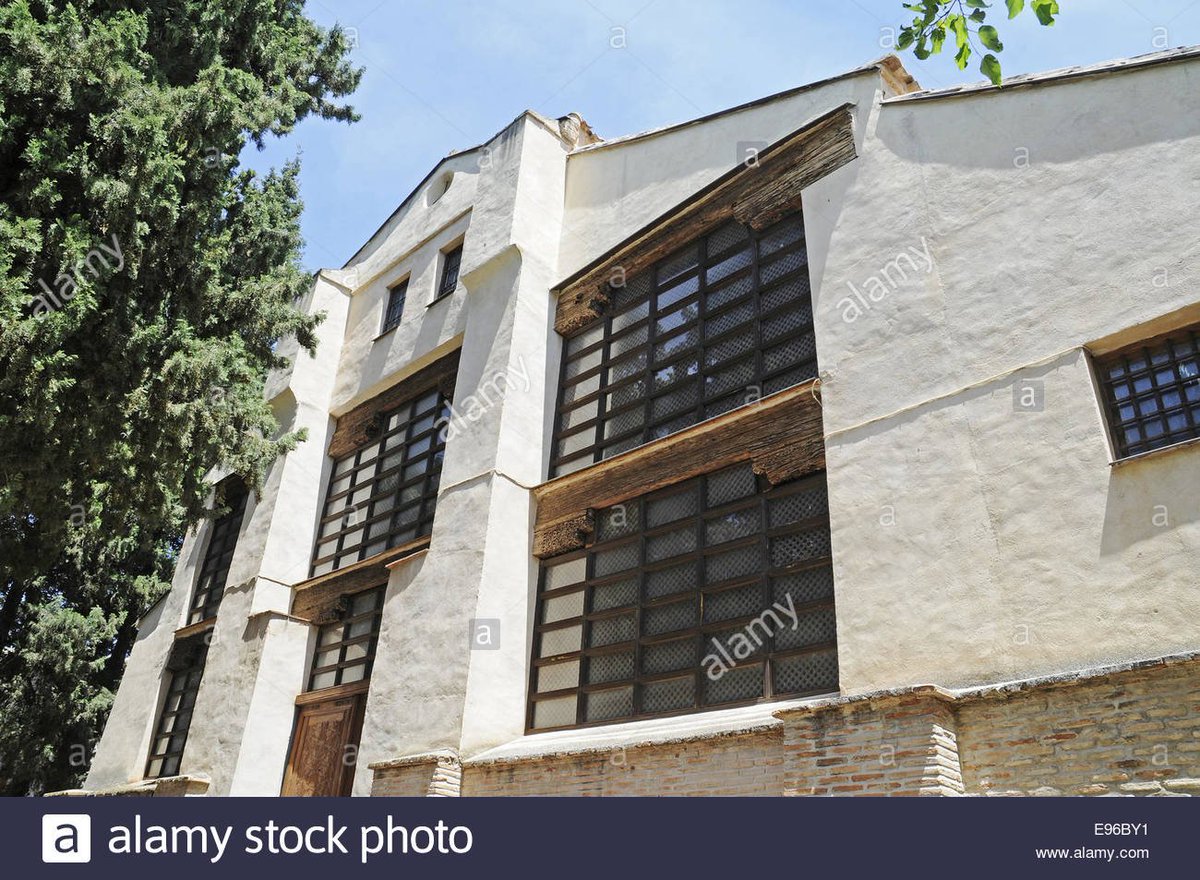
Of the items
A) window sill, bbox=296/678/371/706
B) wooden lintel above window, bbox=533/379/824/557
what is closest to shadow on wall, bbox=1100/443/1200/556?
wooden lintel above window, bbox=533/379/824/557

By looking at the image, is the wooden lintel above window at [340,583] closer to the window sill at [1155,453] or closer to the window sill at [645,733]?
the window sill at [645,733]

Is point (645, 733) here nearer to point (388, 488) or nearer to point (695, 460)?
point (695, 460)

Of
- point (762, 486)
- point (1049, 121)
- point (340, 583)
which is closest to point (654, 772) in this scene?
point (762, 486)

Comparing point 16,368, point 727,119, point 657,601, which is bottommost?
point 657,601

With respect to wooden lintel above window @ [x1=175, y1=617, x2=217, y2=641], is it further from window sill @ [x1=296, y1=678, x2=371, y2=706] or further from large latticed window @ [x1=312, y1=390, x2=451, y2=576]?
window sill @ [x1=296, y1=678, x2=371, y2=706]

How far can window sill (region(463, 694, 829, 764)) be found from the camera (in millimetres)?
7336

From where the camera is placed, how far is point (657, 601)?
29.3 feet

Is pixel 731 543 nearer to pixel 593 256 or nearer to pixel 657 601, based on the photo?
pixel 657 601

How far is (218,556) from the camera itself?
15531mm

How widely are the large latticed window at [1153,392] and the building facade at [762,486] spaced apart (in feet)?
0.07

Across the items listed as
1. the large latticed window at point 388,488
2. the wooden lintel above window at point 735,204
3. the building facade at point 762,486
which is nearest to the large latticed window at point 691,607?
the building facade at point 762,486

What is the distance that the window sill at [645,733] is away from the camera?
7336 mm
